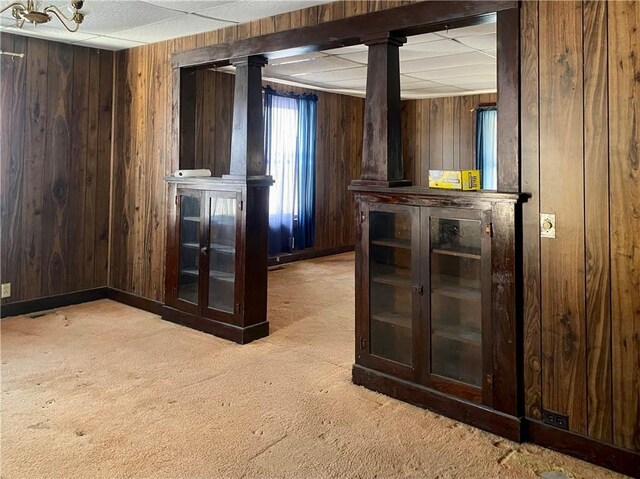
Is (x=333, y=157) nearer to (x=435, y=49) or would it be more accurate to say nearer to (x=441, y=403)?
(x=435, y=49)

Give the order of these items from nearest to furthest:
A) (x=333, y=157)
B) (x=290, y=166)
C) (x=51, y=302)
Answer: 1. (x=51, y=302)
2. (x=290, y=166)
3. (x=333, y=157)

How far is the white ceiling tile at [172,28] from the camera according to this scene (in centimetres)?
402

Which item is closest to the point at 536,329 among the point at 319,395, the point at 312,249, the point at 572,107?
the point at 572,107

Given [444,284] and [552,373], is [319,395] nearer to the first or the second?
[444,284]

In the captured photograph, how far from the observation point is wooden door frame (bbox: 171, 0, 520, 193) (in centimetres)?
264

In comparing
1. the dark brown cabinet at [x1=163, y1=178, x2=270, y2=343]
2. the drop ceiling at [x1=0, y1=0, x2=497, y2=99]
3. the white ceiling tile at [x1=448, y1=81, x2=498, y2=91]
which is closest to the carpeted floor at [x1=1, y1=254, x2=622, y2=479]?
the dark brown cabinet at [x1=163, y1=178, x2=270, y2=343]

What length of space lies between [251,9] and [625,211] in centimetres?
276

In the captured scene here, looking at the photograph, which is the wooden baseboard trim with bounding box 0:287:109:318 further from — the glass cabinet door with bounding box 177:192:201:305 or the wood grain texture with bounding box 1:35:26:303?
the glass cabinet door with bounding box 177:192:201:305

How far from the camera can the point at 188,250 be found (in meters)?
4.55

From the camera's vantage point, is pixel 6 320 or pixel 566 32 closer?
pixel 566 32

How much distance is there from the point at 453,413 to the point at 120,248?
3.82 metres

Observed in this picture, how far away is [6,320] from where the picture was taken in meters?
4.58

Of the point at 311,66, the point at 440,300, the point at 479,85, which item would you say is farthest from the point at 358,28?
the point at 479,85

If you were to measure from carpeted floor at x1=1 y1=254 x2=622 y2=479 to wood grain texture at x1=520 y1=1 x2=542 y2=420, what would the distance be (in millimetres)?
349
